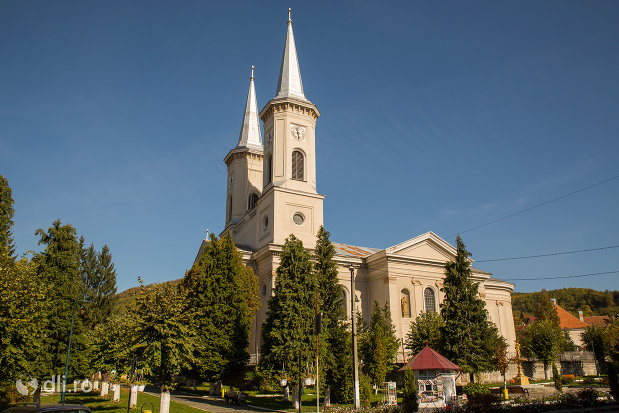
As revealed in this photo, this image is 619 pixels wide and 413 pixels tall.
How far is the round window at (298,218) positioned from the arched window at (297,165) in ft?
10.8

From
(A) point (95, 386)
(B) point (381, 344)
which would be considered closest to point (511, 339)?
(B) point (381, 344)

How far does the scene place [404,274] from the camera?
4153cm

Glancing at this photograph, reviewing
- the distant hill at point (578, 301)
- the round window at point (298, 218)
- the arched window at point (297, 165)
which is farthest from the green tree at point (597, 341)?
the distant hill at point (578, 301)

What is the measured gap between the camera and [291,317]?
2508 centimetres

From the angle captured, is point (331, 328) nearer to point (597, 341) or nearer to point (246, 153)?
point (246, 153)

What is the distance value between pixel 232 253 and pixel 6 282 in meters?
13.8

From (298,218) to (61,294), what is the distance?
1939 cm

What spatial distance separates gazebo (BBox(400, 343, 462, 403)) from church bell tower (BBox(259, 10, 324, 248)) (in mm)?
19170

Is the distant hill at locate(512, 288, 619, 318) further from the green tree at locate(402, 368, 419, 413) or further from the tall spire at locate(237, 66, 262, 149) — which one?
the green tree at locate(402, 368, 419, 413)

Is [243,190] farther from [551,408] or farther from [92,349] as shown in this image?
[551,408]

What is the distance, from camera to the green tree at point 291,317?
80.5 feet

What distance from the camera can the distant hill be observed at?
395 ft

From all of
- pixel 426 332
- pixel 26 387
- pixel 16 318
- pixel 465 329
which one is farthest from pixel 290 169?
pixel 16 318

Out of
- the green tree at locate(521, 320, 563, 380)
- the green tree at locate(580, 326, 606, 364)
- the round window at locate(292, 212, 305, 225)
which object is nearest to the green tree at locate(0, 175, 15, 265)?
the round window at locate(292, 212, 305, 225)
